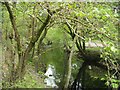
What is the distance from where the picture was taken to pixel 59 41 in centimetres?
322

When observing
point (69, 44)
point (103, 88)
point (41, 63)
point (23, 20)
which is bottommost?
point (103, 88)

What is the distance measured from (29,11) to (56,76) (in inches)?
74.2

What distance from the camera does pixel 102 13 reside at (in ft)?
3.34

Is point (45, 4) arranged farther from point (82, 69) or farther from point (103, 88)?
point (82, 69)

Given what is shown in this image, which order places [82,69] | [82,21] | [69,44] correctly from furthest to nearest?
[82,69] → [69,44] → [82,21]

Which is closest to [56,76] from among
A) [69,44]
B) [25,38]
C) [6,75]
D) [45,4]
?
[69,44]

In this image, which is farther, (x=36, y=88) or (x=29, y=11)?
(x=36, y=88)

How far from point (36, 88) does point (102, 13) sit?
47.6 inches

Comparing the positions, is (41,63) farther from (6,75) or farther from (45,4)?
(45,4)

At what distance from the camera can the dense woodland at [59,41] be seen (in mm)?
1129

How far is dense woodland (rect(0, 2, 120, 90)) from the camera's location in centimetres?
113

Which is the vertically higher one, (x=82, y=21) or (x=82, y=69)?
(x=82, y=21)

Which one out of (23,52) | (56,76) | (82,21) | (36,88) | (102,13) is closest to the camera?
(102,13)

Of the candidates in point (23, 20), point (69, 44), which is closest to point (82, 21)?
point (23, 20)
